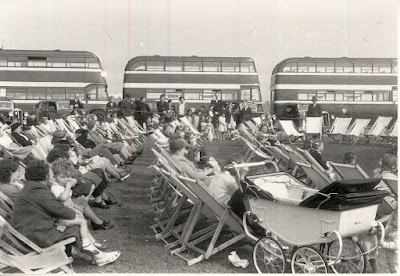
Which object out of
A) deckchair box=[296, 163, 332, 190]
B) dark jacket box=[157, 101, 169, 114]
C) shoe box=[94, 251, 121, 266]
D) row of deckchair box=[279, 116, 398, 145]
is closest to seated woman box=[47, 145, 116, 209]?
shoe box=[94, 251, 121, 266]

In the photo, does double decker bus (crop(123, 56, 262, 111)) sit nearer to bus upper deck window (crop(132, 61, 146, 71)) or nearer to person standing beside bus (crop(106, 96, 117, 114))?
bus upper deck window (crop(132, 61, 146, 71))

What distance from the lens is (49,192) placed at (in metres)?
3.29

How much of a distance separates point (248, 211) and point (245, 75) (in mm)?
15843

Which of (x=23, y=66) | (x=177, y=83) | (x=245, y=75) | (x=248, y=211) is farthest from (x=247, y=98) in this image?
(x=248, y=211)

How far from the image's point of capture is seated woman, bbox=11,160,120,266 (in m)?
3.19

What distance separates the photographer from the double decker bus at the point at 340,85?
1848 centimetres

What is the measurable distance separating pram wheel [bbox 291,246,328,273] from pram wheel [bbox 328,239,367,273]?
0.36 ft

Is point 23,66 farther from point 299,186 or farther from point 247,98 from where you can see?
point 299,186

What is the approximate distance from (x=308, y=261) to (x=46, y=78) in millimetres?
16977

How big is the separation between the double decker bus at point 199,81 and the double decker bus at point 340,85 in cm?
129

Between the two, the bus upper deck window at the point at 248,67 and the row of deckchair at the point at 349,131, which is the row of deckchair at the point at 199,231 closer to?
the row of deckchair at the point at 349,131

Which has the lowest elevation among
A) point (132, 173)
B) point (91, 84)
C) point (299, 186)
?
point (132, 173)

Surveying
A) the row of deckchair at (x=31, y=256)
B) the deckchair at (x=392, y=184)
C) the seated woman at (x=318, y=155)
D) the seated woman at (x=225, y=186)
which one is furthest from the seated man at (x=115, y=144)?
the deckchair at (x=392, y=184)

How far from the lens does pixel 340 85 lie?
18797mm
